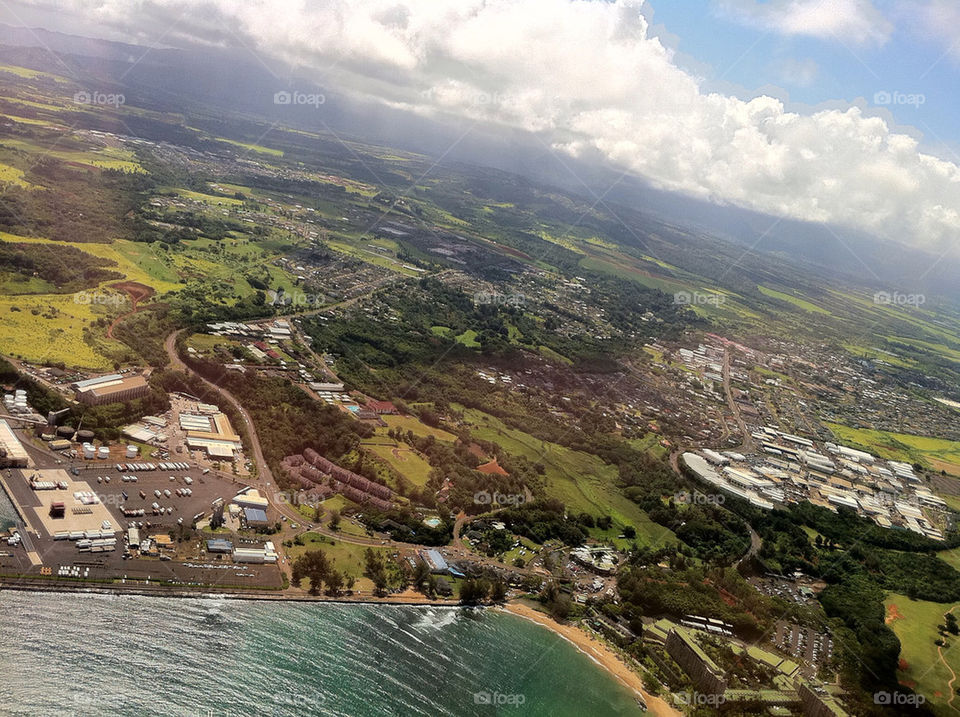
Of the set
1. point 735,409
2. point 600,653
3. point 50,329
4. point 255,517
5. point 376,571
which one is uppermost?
point 50,329

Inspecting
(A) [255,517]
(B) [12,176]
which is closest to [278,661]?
(A) [255,517]

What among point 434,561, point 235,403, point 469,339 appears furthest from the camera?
point 469,339

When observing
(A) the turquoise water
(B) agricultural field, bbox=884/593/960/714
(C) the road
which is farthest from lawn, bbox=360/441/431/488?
(C) the road

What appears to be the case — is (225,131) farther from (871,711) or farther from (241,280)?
(871,711)

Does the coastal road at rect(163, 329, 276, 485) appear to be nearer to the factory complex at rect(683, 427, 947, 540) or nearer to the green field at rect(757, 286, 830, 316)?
the factory complex at rect(683, 427, 947, 540)

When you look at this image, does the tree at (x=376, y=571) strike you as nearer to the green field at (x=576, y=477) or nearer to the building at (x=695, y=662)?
the building at (x=695, y=662)

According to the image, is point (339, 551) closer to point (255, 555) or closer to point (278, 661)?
point (255, 555)

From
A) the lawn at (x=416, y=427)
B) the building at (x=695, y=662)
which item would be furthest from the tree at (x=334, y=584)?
the lawn at (x=416, y=427)

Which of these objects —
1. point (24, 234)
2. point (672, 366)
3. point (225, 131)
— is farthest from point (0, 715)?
point (225, 131)
